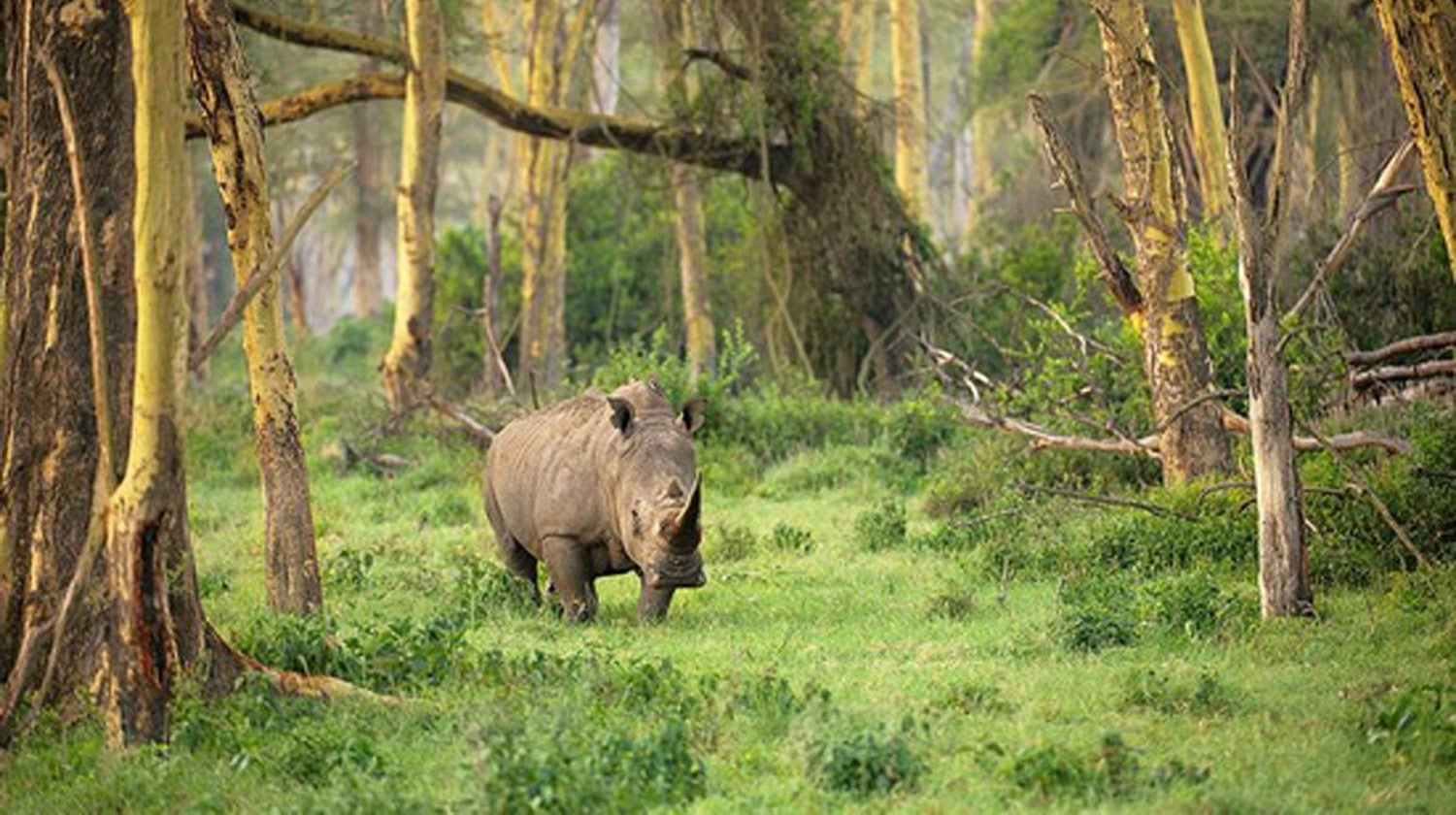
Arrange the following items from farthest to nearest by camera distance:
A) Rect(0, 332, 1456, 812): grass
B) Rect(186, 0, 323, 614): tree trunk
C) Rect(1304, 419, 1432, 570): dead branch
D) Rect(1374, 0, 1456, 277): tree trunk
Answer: Rect(186, 0, 323, 614): tree trunk, Rect(1304, 419, 1432, 570): dead branch, Rect(1374, 0, 1456, 277): tree trunk, Rect(0, 332, 1456, 812): grass

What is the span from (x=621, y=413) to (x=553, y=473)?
2.33 ft

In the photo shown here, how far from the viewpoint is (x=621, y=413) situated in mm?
12484

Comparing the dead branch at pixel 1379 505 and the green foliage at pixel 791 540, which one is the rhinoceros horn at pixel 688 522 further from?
the green foliage at pixel 791 540

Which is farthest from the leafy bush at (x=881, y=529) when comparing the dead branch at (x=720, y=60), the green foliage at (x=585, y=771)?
the dead branch at (x=720, y=60)

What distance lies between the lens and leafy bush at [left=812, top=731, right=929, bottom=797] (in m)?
7.93

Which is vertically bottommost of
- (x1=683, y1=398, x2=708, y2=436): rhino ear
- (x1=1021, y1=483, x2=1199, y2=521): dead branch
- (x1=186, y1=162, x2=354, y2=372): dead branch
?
(x1=1021, y1=483, x2=1199, y2=521): dead branch

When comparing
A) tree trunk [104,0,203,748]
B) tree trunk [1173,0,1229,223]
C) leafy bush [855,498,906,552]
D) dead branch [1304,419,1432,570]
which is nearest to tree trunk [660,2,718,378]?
tree trunk [1173,0,1229,223]

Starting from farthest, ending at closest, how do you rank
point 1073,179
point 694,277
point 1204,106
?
point 694,277, point 1204,106, point 1073,179

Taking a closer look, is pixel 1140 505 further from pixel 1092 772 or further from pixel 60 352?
pixel 60 352

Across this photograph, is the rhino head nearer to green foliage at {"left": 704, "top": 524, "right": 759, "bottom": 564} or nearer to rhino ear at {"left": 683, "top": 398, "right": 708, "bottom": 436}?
rhino ear at {"left": 683, "top": 398, "right": 708, "bottom": 436}

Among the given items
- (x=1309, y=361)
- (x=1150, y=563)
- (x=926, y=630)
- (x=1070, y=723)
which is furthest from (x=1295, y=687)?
(x=1309, y=361)

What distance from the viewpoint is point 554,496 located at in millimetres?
12797

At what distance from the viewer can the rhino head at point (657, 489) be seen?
11.9 m

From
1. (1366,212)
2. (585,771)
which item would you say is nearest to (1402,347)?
(1366,212)
